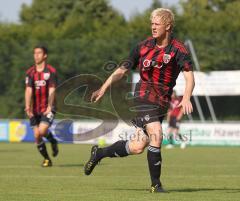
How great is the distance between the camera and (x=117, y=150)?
416 inches

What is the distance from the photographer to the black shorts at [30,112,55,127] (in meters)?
16.4

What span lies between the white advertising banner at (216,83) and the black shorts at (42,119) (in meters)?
20.3

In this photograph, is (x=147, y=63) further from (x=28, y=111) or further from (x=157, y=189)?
(x=28, y=111)

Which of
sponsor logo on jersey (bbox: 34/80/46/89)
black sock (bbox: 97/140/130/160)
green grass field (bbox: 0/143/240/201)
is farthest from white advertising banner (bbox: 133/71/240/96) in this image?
black sock (bbox: 97/140/130/160)

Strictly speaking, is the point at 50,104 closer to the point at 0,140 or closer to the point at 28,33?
the point at 0,140

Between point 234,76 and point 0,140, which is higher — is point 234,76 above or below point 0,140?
above

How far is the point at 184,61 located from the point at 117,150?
157 cm

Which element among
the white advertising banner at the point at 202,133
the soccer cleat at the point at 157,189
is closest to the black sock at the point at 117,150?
the soccer cleat at the point at 157,189

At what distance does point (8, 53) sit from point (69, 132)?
22.2 ft

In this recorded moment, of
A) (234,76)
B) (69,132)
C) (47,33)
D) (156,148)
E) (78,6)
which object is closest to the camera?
(156,148)

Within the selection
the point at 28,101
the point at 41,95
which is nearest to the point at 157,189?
the point at 28,101

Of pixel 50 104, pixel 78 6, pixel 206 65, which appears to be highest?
pixel 78 6

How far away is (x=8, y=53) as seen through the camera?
124 feet

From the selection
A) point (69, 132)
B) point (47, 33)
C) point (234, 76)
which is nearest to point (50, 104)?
point (69, 132)
